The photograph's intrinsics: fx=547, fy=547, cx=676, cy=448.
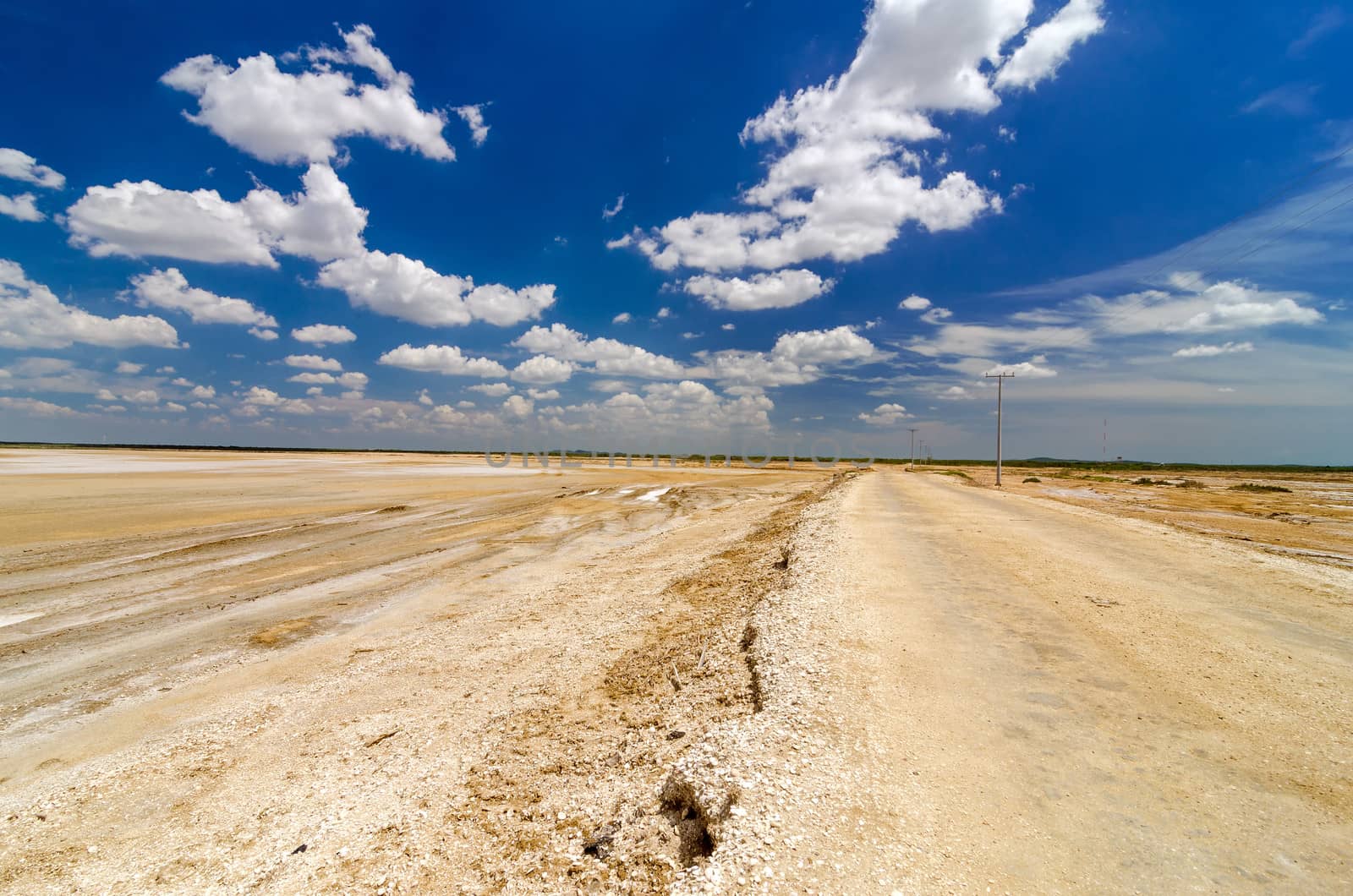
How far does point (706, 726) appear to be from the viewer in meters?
5.89

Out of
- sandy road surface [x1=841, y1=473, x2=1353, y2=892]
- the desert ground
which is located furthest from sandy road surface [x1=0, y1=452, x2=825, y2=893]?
sandy road surface [x1=841, y1=473, x2=1353, y2=892]

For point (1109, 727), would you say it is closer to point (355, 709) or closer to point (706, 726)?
point (706, 726)

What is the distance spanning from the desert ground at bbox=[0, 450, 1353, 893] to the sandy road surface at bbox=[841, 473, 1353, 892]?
3 centimetres

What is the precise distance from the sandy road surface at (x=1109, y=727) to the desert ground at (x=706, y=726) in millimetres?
31

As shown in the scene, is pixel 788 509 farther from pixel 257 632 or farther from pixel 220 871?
pixel 220 871

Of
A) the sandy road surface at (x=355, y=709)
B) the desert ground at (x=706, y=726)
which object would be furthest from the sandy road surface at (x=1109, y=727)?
the sandy road surface at (x=355, y=709)

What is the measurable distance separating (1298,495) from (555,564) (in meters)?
61.6

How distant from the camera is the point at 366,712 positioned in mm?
7691

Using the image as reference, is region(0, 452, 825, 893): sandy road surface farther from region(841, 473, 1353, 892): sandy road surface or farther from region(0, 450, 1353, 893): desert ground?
region(841, 473, 1353, 892): sandy road surface

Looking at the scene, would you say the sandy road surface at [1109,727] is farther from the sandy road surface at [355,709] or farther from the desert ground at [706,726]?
the sandy road surface at [355,709]

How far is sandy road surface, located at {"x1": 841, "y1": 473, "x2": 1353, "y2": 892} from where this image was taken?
3.71 metres

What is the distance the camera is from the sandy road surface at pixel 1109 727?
3.71 m

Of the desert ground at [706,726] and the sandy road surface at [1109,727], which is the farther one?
the desert ground at [706,726]

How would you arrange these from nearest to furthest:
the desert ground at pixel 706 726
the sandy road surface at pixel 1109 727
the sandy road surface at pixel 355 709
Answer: the sandy road surface at pixel 1109 727 → the desert ground at pixel 706 726 → the sandy road surface at pixel 355 709
